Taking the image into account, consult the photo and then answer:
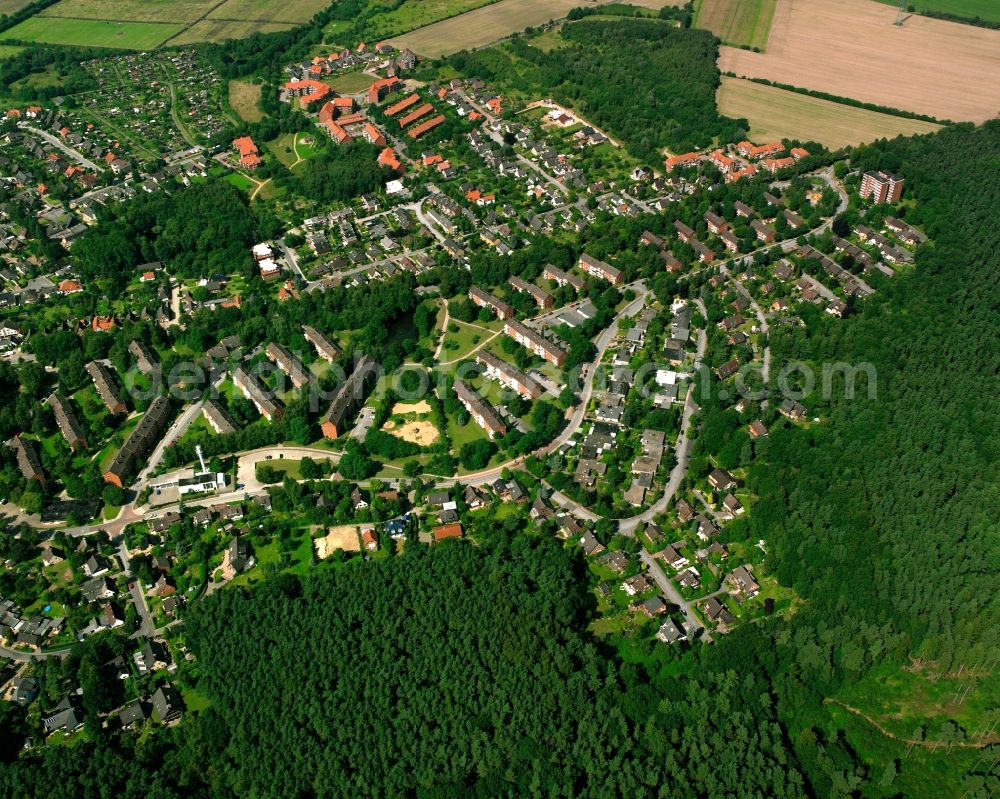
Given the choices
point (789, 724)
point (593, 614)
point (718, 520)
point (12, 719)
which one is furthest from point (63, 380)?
point (789, 724)

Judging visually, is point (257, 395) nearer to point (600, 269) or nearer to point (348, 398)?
point (348, 398)

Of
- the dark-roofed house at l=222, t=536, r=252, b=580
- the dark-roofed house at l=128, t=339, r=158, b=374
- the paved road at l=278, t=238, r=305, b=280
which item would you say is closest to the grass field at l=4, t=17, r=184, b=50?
the paved road at l=278, t=238, r=305, b=280

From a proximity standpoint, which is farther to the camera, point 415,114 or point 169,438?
point 415,114

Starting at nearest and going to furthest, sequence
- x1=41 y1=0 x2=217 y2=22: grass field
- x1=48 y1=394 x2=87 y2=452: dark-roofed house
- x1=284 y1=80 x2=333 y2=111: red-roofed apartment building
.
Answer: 1. x1=48 y1=394 x2=87 y2=452: dark-roofed house
2. x1=284 y1=80 x2=333 y2=111: red-roofed apartment building
3. x1=41 y1=0 x2=217 y2=22: grass field

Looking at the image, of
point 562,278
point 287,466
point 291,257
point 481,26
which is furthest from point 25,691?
point 481,26

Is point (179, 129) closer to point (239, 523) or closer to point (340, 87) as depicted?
point (340, 87)

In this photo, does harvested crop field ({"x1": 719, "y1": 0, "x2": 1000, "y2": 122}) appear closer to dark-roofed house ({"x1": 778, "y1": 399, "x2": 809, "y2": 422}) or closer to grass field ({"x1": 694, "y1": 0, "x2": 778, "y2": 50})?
grass field ({"x1": 694, "y1": 0, "x2": 778, "y2": 50})

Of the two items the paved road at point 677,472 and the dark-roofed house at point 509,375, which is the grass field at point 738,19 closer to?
the paved road at point 677,472
